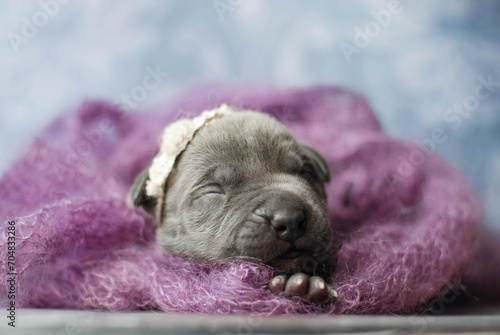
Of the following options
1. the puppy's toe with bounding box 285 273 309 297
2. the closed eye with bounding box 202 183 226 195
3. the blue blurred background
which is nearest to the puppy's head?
the closed eye with bounding box 202 183 226 195

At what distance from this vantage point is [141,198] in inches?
98.6

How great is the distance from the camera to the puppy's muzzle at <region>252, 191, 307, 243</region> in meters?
1.82

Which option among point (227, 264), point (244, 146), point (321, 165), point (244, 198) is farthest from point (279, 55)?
point (227, 264)

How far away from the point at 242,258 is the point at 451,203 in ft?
4.12

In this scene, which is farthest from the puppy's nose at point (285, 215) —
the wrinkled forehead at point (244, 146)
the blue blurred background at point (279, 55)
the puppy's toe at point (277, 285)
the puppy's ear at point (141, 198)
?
the blue blurred background at point (279, 55)

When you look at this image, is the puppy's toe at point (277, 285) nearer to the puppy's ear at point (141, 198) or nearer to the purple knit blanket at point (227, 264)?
the purple knit blanket at point (227, 264)

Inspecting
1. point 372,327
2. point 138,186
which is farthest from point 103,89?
point 372,327

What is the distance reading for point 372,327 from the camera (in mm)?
1531

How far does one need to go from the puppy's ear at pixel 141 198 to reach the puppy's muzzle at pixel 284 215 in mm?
823

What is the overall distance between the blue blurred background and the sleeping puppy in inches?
50.0

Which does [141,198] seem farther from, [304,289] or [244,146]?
[304,289]

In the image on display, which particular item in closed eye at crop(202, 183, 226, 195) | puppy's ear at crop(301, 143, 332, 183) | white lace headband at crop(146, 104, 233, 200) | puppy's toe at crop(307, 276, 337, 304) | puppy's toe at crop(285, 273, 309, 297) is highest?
white lace headband at crop(146, 104, 233, 200)

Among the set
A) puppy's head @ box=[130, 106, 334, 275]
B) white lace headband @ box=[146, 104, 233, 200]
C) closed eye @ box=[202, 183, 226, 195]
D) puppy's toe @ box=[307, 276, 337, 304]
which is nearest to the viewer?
puppy's toe @ box=[307, 276, 337, 304]

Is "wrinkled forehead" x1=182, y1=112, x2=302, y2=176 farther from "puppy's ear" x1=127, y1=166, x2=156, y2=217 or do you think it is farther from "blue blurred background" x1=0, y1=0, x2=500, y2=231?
"blue blurred background" x1=0, y1=0, x2=500, y2=231
